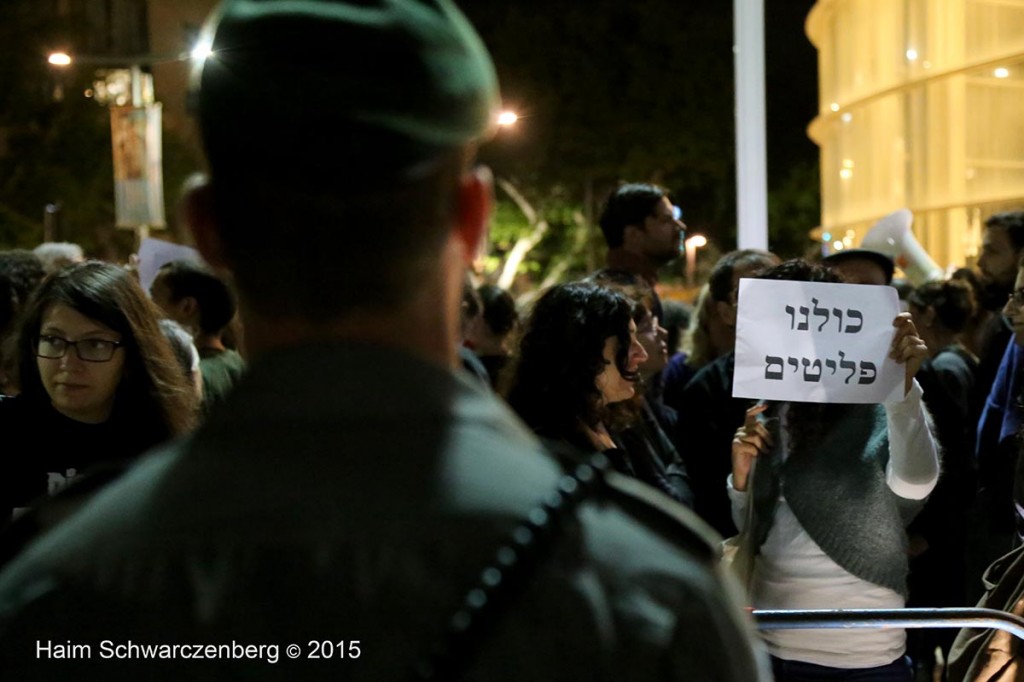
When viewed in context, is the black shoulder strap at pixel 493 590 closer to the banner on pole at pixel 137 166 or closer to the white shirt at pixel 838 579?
the white shirt at pixel 838 579

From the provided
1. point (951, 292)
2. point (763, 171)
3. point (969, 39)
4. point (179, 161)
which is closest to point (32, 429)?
point (951, 292)

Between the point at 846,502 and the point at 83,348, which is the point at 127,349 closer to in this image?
the point at 83,348

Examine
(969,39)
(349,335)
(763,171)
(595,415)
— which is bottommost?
(595,415)

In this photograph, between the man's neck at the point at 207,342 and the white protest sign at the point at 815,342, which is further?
the man's neck at the point at 207,342

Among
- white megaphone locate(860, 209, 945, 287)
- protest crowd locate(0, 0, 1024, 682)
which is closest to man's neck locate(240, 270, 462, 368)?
protest crowd locate(0, 0, 1024, 682)

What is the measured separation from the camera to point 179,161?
3862 cm

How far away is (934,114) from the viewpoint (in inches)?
832

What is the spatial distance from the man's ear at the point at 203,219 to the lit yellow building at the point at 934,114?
55.7 ft

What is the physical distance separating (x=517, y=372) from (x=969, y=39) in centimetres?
1742

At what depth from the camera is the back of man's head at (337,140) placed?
1183 mm

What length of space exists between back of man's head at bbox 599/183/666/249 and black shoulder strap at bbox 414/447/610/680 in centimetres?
590

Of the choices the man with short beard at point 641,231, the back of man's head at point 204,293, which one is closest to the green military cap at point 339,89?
the back of man's head at point 204,293

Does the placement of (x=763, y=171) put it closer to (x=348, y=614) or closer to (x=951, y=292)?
(x=951, y=292)

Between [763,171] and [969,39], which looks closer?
[763,171]
